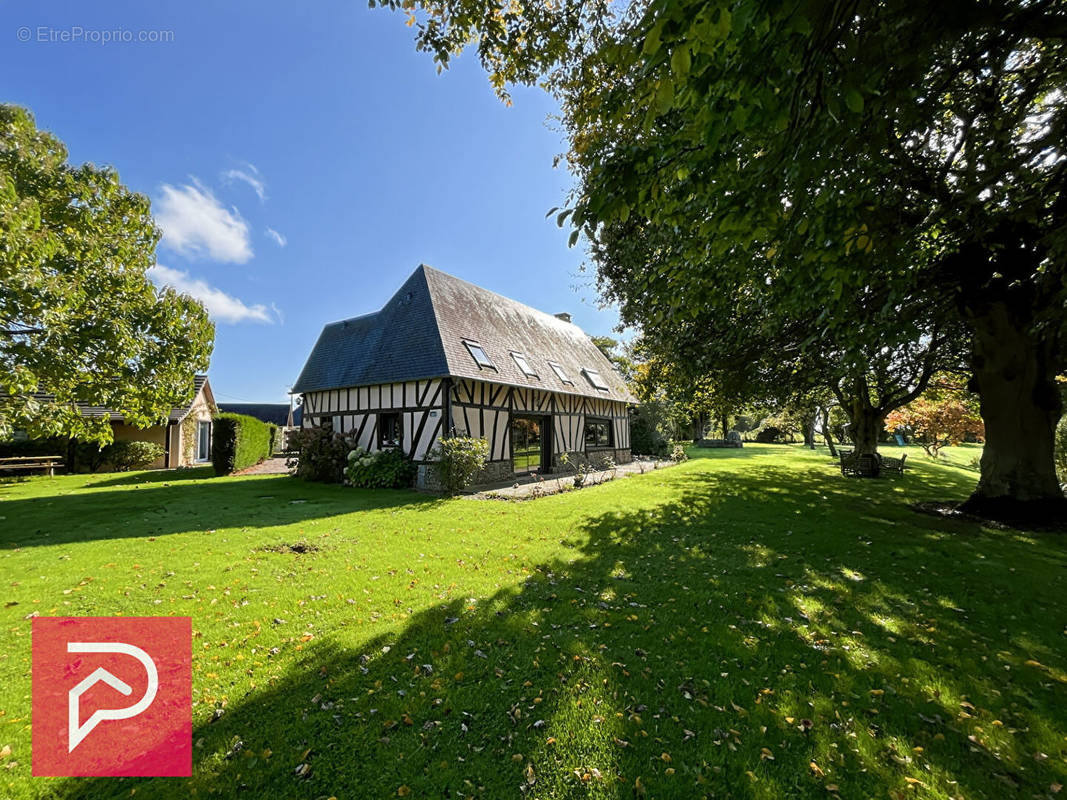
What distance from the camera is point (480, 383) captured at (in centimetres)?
1269

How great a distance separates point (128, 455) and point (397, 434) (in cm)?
1280

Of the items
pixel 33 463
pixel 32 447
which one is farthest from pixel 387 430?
pixel 32 447

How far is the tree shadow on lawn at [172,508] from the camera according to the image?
686 centimetres

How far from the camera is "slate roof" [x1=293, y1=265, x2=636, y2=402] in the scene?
40.7 ft

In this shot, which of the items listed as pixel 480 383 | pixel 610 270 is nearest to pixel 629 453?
pixel 480 383

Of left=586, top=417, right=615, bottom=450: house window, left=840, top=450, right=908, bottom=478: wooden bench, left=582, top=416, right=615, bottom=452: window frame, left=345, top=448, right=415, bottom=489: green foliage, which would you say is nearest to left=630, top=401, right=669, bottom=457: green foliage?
left=582, top=416, right=615, bottom=452: window frame

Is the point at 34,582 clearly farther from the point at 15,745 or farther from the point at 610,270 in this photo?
the point at 610,270

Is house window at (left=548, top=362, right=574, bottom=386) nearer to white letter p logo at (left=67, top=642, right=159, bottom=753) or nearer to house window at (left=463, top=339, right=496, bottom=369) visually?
house window at (left=463, top=339, right=496, bottom=369)

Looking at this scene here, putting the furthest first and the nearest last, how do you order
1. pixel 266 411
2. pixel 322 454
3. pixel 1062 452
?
pixel 266 411 → pixel 322 454 → pixel 1062 452

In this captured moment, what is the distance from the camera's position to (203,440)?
2078cm

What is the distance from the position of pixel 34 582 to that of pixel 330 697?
4.55 meters

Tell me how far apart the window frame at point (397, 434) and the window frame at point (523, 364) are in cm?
435

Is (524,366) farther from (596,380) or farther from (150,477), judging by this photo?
(150,477)

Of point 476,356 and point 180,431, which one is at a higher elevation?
point 476,356
